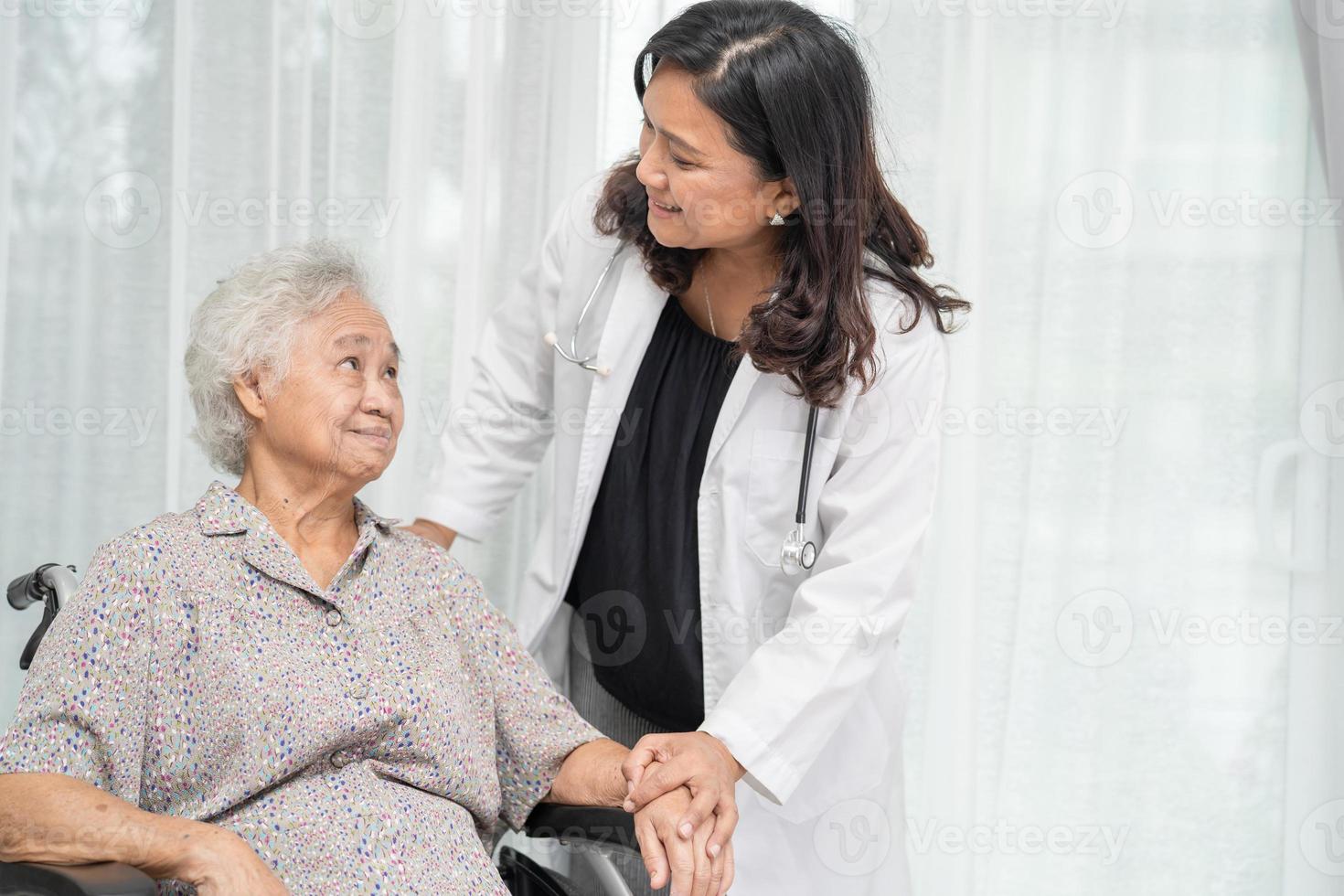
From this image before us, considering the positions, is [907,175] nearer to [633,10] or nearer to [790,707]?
[633,10]

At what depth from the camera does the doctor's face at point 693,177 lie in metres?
1.43

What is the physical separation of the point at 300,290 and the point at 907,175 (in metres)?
1.16

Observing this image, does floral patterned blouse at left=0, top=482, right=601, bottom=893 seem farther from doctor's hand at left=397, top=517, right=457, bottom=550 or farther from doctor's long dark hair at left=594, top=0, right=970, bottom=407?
doctor's long dark hair at left=594, top=0, right=970, bottom=407

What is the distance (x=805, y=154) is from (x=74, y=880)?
1.07 meters

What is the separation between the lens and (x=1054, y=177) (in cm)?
212

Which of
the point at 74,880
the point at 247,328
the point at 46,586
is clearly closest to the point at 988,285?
the point at 247,328

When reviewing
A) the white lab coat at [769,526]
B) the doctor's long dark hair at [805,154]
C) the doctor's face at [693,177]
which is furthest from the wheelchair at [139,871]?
the doctor's face at [693,177]

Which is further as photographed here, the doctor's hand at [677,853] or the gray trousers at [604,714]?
the gray trousers at [604,714]

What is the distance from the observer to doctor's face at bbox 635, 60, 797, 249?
143 cm

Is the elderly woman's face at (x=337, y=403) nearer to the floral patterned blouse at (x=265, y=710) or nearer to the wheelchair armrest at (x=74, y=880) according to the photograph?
the floral patterned blouse at (x=265, y=710)

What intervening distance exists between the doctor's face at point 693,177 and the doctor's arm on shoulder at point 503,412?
300 mm

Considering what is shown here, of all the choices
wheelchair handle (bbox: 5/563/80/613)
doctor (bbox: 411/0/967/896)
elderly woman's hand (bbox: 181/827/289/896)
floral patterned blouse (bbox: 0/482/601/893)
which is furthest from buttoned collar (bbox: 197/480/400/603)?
doctor (bbox: 411/0/967/896)

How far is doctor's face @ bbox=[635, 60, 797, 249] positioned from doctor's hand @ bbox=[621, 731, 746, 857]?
0.62 meters

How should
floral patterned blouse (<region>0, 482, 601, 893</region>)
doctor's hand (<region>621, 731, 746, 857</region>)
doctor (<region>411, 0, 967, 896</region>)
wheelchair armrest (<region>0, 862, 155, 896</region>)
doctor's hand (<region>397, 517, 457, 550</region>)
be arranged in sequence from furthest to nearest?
1. doctor's hand (<region>397, 517, 457, 550</region>)
2. doctor (<region>411, 0, 967, 896</region>)
3. doctor's hand (<region>621, 731, 746, 857</region>)
4. floral patterned blouse (<region>0, 482, 601, 893</region>)
5. wheelchair armrest (<region>0, 862, 155, 896</region>)
